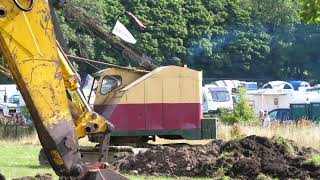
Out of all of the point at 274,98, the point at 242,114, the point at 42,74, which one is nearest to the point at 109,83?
the point at 242,114

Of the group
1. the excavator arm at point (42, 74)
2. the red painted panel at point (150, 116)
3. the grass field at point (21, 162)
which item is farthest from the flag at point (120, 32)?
the excavator arm at point (42, 74)

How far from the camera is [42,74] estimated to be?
8.84 m

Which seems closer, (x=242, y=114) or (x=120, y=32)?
(x=120, y=32)

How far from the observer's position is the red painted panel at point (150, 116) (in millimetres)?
21156

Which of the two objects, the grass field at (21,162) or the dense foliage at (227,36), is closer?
the grass field at (21,162)

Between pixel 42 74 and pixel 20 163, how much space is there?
1237 centimetres

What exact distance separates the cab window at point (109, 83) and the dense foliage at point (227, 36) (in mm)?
42369

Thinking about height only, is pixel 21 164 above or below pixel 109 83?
below

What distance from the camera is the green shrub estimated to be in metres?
32.2

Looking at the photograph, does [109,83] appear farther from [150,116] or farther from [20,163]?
[20,163]

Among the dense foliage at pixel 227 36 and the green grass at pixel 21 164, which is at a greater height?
the dense foliage at pixel 227 36

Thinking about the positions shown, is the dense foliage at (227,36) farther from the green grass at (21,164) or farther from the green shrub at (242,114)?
the green grass at (21,164)

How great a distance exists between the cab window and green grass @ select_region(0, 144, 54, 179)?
2.84 meters

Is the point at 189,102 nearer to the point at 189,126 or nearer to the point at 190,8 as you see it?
the point at 189,126
